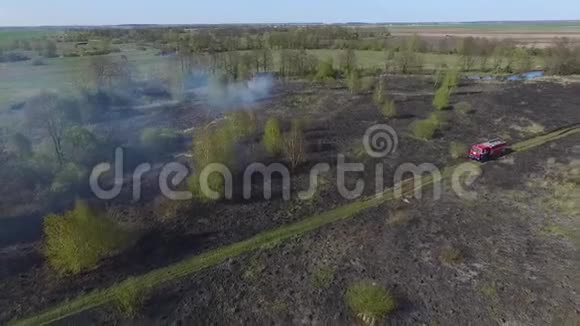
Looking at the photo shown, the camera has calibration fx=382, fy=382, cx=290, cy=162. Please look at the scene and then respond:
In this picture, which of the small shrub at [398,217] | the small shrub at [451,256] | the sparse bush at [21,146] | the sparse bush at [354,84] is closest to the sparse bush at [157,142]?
the sparse bush at [21,146]

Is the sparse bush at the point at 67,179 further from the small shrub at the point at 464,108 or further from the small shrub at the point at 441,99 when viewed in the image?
the small shrub at the point at 464,108

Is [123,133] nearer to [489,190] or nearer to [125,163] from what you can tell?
[125,163]

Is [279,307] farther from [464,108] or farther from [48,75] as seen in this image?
[48,75]

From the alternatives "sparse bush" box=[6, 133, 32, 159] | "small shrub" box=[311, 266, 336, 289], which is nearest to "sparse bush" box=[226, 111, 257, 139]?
"sparse bush" box=[6, 133, 32, 159]

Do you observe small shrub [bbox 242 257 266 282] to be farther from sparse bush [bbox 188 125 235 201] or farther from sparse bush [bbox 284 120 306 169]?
sparse bush [bbox 284 120 306 169]

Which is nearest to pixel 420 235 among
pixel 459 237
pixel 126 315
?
pixel 459 237

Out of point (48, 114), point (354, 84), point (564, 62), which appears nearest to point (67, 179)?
point (48, 114)

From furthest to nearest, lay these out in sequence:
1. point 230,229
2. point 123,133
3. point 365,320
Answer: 1. point 123,133
2. point 230,229
3. point 365,320
